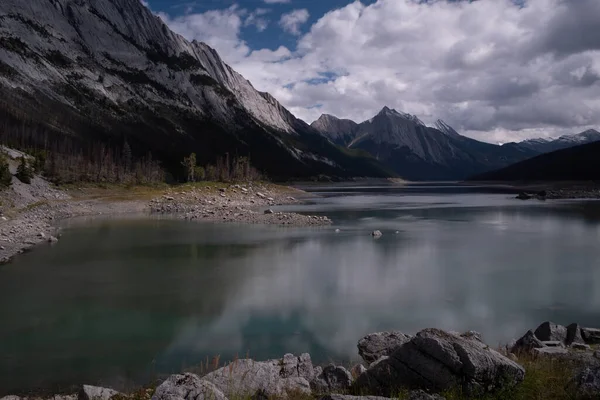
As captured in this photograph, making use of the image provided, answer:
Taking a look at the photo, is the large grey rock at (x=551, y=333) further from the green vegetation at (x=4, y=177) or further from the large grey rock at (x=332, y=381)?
the green vegetation at (x=4, y=177)

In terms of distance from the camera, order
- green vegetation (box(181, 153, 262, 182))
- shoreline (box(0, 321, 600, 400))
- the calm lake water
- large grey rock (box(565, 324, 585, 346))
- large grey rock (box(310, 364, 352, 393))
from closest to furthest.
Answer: shoreline (box(0, 321, 600, 400)), large grey rock (box(310, 364, 352, 393)), large grey rock (box(565, 324, 585, 346)), the calm lake water, green vegetation (box(181, 153, 262, 182))

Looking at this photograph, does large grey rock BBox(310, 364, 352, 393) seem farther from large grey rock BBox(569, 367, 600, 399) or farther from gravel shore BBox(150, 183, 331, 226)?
gravel shore BBox(150, 183, 331, 226)

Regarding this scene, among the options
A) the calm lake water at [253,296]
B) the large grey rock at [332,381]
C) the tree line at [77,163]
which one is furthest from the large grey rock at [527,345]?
the tree line at [77,163]

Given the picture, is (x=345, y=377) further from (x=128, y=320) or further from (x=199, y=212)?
(x=199, y=212)

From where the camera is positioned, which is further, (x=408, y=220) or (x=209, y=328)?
(x=408, y=220)

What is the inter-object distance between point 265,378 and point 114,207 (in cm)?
7550

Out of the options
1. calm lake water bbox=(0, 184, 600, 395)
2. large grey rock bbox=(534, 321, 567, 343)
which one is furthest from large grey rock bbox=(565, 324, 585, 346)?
calm lake water bbox=(0, 184, 600, 395)

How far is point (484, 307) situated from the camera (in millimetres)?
22703

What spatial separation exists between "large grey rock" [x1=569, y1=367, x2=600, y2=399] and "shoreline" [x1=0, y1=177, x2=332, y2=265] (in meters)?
36.5

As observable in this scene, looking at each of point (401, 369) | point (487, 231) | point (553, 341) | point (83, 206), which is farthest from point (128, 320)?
point (83, 206)

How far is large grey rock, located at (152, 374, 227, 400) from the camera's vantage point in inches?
A: 338

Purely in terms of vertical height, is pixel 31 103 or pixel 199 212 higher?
pixel 31 103

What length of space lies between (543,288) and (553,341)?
12176mm

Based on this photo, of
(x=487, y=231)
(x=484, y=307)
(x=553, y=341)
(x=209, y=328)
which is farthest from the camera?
(x=487, y=231)
